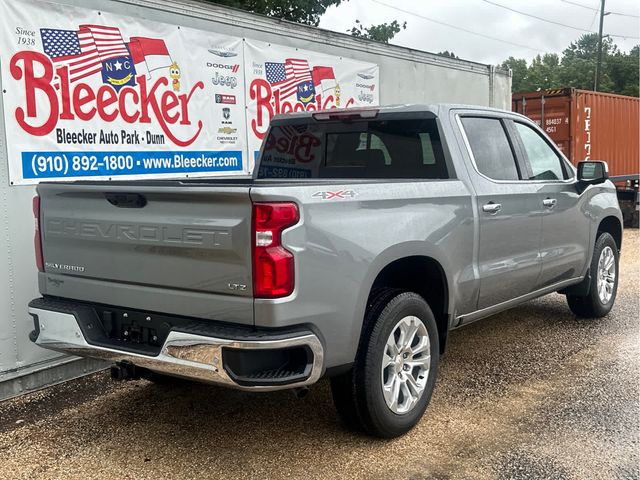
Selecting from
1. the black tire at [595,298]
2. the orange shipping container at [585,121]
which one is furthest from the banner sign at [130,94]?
the orange shipping container at [585,121]

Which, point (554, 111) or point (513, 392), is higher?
point (554, 111)

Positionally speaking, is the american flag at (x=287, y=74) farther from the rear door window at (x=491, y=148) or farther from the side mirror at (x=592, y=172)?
the side mirror at (x=592, y=172)

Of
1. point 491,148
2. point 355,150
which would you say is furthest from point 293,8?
point 491,148

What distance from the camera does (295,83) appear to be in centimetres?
716

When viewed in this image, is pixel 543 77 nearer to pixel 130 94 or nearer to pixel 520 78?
pixel 520 78

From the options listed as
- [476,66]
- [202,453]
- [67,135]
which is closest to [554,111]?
[476,66]

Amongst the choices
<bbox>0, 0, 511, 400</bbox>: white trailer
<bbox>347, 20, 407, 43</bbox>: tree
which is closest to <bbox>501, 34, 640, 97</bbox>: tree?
<bbox>347, 20, 407, 43</bbox>: tree

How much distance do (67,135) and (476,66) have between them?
680cm

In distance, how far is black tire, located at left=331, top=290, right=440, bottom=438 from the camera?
3.56 metres

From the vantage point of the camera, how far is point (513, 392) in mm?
4566

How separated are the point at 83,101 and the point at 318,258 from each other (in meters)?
2.90

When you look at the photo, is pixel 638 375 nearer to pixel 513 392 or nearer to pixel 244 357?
pixel 513 392

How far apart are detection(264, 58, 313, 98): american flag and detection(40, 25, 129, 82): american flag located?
1765 mm

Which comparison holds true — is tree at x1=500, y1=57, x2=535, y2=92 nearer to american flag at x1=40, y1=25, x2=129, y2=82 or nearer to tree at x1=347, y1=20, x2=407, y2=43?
tree at x1=347, y1=20, x2=407, y2=43
